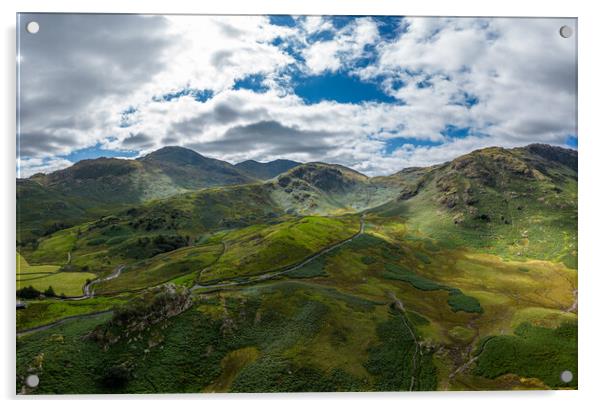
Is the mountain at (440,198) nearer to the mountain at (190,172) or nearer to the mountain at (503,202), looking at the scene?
the mountain at (503,202)

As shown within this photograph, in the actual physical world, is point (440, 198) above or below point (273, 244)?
above

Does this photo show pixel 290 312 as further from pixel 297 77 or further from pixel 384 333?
pixel 297 77

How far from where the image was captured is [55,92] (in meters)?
20.4

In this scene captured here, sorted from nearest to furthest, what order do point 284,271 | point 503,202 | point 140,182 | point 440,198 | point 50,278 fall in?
point 50,278
point 284,271
point 503,202
point 440,198
point 140,182

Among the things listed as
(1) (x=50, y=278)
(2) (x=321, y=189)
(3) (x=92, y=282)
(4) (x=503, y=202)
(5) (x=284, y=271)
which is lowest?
(5) (x=284, y=271)

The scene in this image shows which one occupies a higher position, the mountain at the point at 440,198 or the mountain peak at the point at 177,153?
the mountain peak at the point at 177,153

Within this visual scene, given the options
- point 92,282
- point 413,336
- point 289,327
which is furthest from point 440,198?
point 92,282

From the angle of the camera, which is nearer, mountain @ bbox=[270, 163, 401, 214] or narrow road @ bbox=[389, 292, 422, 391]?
narrow road @ bbox=[389, 292, 422, 391]

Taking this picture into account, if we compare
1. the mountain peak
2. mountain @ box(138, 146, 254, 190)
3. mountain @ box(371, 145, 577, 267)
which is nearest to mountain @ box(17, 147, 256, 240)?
mountain @ box(138, 146, 254, 190)

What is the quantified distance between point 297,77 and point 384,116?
26.0ft

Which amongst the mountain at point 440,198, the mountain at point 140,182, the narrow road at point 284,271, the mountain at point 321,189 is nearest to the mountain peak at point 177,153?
the mountain at point 440,198

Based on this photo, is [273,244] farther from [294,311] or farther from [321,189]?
[321,189]

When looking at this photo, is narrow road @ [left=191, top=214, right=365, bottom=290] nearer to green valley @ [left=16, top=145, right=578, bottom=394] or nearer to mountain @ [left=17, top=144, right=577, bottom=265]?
green valley @ [left=16, top=145, right=578, bottom=394]

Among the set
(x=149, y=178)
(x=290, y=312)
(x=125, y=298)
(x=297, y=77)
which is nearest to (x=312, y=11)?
(x=297, y=77)
